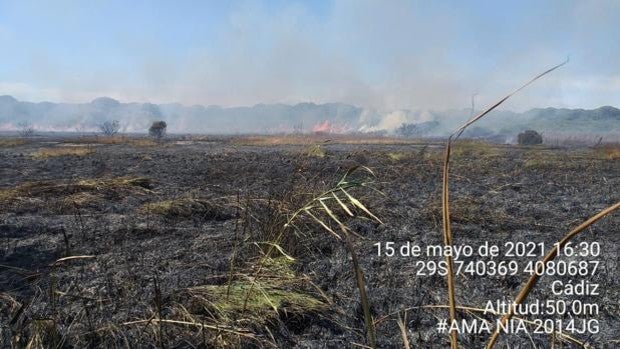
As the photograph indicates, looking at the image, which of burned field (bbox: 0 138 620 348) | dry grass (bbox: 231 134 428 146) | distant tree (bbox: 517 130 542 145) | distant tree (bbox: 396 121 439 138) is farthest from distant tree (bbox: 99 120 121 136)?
burned field (bbox: 0 138 620 348)

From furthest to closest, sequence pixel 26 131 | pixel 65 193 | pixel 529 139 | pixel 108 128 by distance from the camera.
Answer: pixel 108 128 < pixel 26 131 < pixel 529 139 < pixel 65 193

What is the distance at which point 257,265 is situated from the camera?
10.6 feet

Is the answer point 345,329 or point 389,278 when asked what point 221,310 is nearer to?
point 345,329

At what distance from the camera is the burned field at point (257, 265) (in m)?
2.39

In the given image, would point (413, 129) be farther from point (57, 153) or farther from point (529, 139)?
point (57, 153)

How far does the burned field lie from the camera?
2.39 meters

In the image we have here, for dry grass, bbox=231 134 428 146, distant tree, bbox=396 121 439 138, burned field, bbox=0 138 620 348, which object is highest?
distant tree, bbox=396 121 439 138

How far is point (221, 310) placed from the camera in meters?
2.65

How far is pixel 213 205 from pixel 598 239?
184 inches

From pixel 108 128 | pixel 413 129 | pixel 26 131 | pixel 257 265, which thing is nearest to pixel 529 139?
pixel 257 265

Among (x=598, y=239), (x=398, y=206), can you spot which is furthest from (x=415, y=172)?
(x=598, y=239)

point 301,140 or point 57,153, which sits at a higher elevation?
point 301,140

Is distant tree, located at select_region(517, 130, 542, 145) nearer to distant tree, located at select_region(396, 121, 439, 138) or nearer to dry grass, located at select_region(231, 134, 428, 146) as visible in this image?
dry grass, located at select_region(231, 134, 428, 146)

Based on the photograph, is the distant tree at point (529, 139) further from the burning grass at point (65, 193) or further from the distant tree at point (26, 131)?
the distant tree at point (26, 131)
